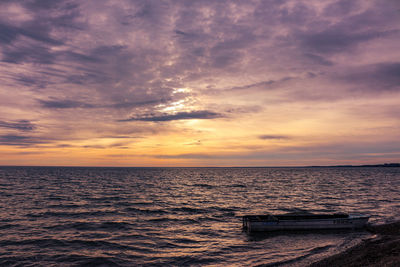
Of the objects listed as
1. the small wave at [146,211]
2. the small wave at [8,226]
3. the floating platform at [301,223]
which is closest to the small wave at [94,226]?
the small wave at [8,226]

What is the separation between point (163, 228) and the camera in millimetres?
26781

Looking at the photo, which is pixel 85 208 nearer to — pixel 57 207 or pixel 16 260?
pixel 57 207

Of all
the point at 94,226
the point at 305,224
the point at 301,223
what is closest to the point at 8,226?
the point at 94,226

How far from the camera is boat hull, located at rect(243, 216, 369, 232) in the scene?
24.9 meters

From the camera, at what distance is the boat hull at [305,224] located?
24891 millimetres

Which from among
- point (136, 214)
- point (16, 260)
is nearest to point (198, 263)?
point (16, 260)

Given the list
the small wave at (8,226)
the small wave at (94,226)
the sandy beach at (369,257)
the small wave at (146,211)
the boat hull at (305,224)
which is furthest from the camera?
the small wave at (146,211)

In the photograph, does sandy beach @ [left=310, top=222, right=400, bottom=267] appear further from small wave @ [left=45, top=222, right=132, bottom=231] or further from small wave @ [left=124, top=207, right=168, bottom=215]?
small wave @ [left=124, top=207, right=168, bottom=215]

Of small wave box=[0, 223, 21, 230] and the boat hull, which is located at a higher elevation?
the boat hull

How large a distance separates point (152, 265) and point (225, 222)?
14.1 meters

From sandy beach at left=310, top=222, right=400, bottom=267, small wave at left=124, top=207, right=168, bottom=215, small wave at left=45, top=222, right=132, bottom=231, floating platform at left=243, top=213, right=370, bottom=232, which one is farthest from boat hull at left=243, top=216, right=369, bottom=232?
small wave at left=124, top=207, right=168, bottom=215

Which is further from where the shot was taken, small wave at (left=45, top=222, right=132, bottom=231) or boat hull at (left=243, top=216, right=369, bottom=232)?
small wave at (left=45, top=222, right=132, bottom=231)

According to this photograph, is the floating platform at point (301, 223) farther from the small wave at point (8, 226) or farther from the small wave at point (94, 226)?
the small wave at point (8, 226)

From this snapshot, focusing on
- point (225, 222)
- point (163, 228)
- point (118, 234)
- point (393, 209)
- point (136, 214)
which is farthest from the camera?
point (393, 209)
